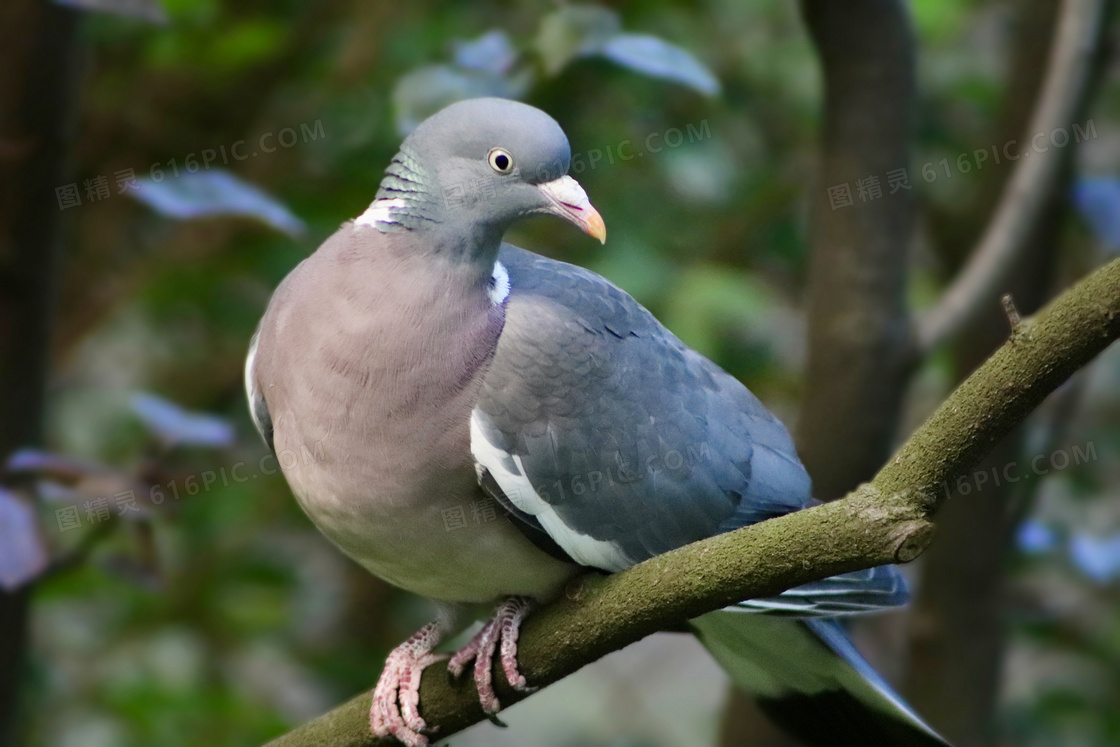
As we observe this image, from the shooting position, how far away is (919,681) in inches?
95.0

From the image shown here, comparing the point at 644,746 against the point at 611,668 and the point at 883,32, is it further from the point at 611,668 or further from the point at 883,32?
the point at 883,32

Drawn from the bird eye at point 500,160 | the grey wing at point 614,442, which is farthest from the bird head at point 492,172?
the grey wing at point 614,442

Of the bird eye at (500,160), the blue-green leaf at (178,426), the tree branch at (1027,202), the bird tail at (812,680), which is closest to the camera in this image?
the bird eye at (500,160)

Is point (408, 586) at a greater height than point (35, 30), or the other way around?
point (35, 30)

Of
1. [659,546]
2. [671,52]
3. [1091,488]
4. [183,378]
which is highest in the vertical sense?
[671,52]

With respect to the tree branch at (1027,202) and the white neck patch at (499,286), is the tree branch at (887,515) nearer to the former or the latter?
the white neck patch at (499,286)

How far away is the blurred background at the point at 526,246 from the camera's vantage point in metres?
1.91

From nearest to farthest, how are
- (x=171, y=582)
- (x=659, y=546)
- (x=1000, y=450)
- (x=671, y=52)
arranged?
(x=659, y=546)
(x=671, y=52)
(x=1000, y=450)
(x=171, y=582)

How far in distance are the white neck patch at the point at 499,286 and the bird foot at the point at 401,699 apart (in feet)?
1.58

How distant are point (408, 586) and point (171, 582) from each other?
141 centimetres

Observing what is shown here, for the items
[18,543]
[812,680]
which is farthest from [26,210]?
[812,680]

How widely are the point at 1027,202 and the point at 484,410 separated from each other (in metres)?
1.11

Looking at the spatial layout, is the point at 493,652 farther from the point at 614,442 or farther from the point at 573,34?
the point at 573,34

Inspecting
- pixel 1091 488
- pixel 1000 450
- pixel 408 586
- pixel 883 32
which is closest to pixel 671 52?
pixel 883 32
